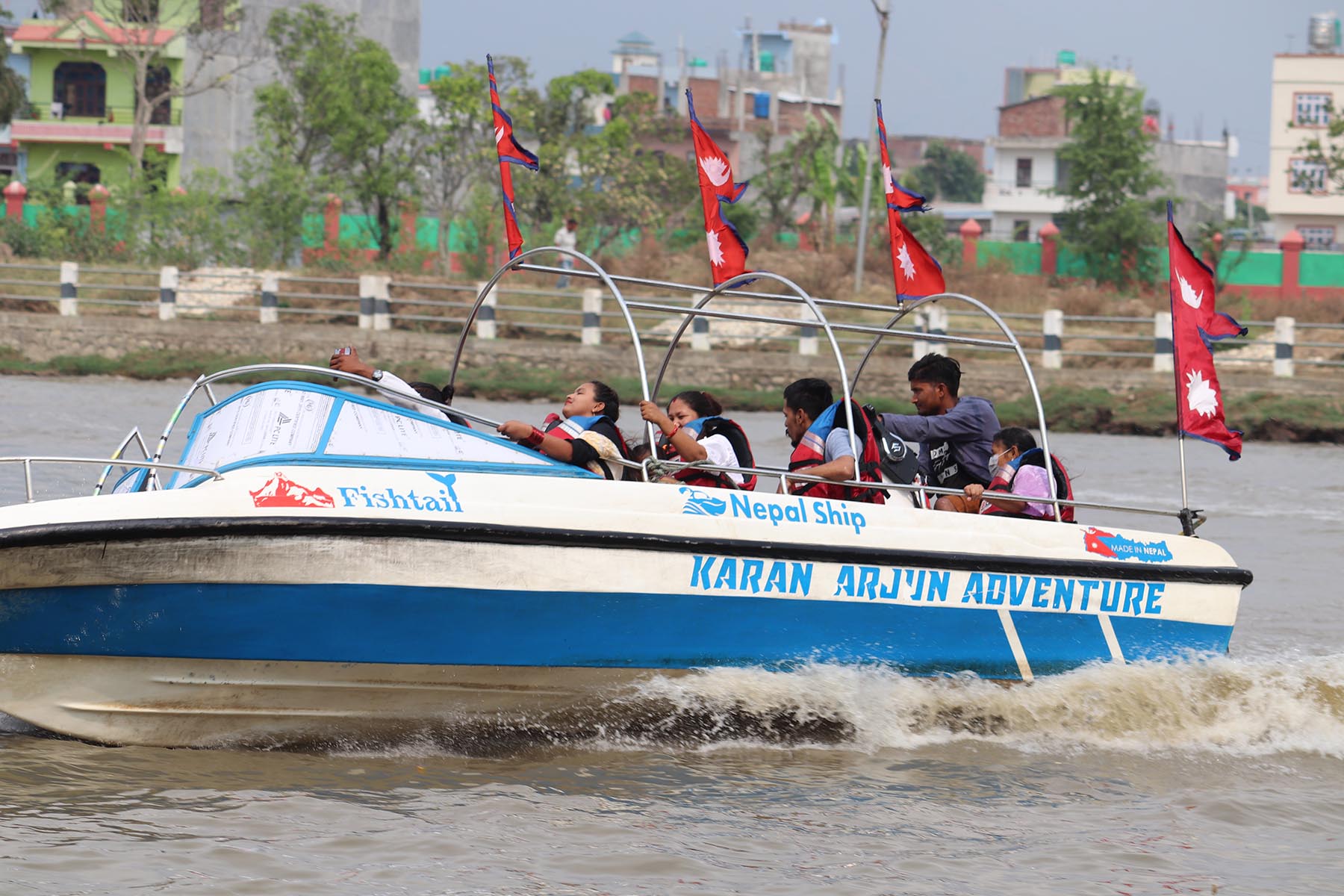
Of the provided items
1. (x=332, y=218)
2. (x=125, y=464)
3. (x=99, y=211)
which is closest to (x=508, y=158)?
(x=125, y=464)

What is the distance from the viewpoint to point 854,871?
548 centimetres

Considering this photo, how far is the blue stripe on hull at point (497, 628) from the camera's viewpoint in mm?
6047

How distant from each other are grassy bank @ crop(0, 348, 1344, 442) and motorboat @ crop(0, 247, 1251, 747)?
14009 mm

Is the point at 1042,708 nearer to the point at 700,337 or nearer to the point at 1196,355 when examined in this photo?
the point at 1196,355

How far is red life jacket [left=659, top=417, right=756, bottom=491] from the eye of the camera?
23.7 feet

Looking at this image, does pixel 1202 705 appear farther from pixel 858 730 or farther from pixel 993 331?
pixel 993 331

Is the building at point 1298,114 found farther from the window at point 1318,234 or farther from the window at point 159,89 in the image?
the window at point 159,89

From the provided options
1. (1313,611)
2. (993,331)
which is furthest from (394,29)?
(1313,611)

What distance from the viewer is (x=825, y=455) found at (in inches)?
282

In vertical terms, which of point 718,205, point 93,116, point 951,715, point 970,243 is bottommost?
point 951,715

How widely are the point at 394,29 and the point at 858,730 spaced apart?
145ft

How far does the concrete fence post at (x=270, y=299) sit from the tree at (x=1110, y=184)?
18.5 meters

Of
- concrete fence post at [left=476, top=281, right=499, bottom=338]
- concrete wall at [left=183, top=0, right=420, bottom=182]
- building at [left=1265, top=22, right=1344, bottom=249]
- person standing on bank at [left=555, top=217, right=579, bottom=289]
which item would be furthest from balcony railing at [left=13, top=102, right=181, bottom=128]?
building at [left=1265, top=22, right=1344, bottom=249]

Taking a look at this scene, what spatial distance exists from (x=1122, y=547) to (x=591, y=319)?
691 inches
